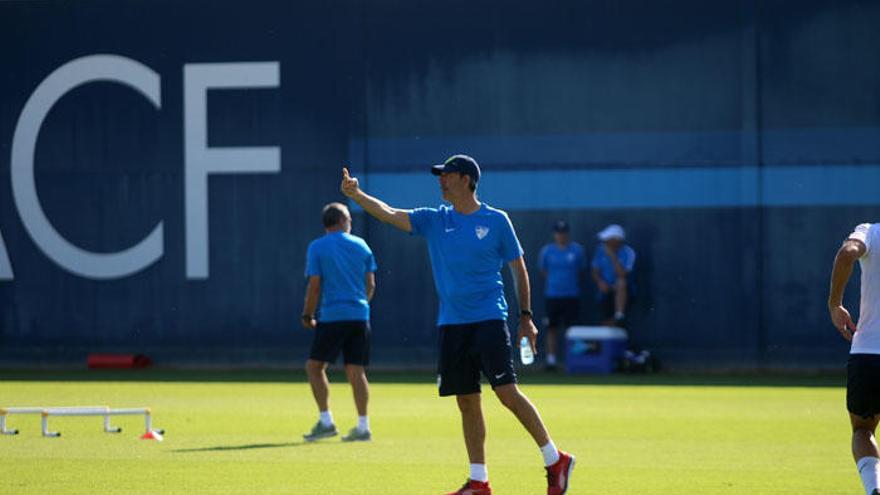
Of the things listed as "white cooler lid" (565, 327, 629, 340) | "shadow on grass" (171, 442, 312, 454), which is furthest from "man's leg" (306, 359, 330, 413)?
"white cooler lid" (565, 327, 629, 340)

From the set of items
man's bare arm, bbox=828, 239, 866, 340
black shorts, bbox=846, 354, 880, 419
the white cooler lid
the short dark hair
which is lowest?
the white cooler lid

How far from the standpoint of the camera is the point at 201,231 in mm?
25250

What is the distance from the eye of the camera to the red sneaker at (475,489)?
10367mm

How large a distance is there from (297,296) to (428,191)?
2540 mm

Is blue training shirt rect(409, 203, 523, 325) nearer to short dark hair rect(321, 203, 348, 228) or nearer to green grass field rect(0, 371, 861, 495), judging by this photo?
green grass field rect(0, 371, 861, 495)

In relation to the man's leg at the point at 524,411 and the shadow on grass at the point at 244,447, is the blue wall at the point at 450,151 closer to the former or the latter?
the shadow on grass at the point at 244,447

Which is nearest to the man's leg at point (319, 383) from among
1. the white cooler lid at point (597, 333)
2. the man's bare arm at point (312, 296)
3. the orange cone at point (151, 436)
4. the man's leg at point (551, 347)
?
the man's bare arm at point (312, 296)

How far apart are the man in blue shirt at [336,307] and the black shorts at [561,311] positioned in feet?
31.6

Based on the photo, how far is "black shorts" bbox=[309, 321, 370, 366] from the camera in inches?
585

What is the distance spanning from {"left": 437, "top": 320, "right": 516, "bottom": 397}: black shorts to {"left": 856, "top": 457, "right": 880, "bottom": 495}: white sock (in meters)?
2.22

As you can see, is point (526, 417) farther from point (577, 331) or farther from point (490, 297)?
point (577, 331)

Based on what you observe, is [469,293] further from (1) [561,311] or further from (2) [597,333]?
(1) [561,311]

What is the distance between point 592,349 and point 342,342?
9.72m

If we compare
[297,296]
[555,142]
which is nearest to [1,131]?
[297,296]
